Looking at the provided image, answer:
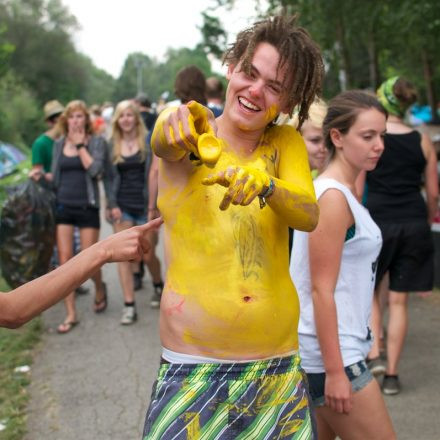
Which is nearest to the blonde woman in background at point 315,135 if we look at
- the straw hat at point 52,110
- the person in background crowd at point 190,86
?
the person in background crowd at point 190,86

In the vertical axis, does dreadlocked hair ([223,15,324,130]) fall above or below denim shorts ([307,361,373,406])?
above

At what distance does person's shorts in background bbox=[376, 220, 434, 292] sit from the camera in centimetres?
484

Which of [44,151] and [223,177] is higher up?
[223,177]

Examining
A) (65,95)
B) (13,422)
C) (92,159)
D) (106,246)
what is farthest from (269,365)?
(65,95)

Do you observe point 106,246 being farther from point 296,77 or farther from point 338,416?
point 338,416

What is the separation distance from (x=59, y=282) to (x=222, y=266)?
0.47 m

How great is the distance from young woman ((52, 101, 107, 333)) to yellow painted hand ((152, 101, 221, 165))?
4673 mm

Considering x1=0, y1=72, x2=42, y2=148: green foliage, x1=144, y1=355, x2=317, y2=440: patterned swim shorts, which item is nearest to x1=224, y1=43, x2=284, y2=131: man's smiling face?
x1=144, y1=355, x2=317, y2=440: patterned swim shorts

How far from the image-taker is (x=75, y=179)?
6625mm

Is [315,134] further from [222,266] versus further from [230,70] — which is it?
[222,266]

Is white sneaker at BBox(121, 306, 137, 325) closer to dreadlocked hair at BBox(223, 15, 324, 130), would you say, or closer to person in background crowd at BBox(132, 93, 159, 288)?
person in background crowd at BBox(132, 93, 159, 288)

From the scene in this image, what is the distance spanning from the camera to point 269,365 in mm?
2178

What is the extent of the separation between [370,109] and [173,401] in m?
1.56

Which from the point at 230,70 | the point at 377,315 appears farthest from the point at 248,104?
the point at 377,315
